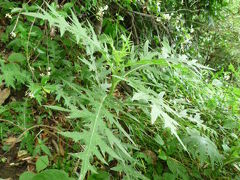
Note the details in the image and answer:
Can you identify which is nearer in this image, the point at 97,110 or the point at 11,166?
the point at 97,110

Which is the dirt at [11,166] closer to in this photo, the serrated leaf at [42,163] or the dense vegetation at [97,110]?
the dense vegetation at [97,110]

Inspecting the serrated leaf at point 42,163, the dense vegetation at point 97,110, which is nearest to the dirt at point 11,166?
the dense vegetation at point 97,110

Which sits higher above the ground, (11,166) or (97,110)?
(97,110)

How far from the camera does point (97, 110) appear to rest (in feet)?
4.74

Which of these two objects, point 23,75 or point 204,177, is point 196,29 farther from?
point 23,75

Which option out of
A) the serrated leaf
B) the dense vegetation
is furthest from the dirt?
the serrated leaf

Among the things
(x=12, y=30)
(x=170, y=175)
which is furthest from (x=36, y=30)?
(x=170, y=175)

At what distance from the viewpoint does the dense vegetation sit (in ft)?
5.08

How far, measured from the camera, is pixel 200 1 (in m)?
4.00

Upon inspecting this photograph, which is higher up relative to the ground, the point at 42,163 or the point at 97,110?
the point at 97,110

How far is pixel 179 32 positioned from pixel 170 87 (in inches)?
47.2

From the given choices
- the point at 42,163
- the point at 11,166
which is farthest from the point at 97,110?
the point at 11,166

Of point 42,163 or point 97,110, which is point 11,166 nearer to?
point 42,163

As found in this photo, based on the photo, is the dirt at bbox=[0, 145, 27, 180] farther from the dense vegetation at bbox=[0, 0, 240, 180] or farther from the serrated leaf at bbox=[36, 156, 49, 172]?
the serrated leaf at bbox=[36, 156, 49, 172]
